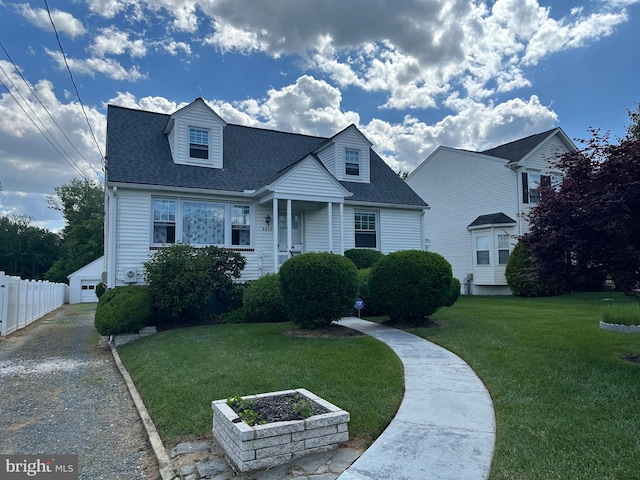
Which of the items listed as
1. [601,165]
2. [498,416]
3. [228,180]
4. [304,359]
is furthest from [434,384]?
[228,180]

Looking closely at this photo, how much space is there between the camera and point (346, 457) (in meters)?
3.82

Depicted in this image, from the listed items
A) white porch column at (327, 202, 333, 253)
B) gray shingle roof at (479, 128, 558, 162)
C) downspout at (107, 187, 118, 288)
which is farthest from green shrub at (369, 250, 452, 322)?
gray shingle roof at (479, 128, 558, 162)

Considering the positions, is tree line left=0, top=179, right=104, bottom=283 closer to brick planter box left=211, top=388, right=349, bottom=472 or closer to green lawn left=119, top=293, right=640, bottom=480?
green lawn left=119, top=293, right=640, bottom=480

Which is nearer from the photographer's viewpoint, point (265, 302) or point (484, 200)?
point (265, 302)

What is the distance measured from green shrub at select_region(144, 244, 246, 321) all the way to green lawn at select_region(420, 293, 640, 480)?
5999 mm

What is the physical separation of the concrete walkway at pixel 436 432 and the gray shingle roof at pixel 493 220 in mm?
15358

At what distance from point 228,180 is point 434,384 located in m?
10.8

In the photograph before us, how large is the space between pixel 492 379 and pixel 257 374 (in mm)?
3425

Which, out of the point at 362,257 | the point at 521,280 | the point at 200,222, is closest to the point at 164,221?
the point at 200,222

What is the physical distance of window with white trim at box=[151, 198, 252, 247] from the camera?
530 inches

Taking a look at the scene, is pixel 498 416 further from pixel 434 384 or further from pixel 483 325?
pixel 483 325

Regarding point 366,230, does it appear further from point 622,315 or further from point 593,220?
point 593,220

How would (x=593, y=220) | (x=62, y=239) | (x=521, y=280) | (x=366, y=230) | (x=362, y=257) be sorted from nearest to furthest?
(x=593, y=220) → (x=362, y=257) → (x=366, y=230) → (x=521, y=280) → (x=62, y=239)

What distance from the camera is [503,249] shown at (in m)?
20.8
